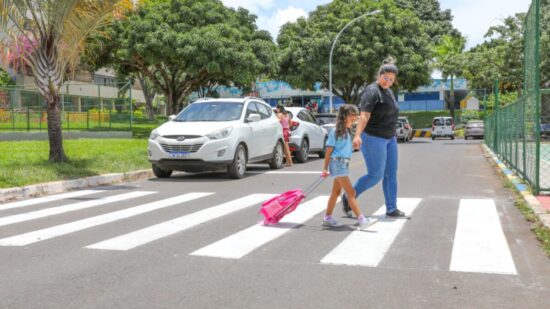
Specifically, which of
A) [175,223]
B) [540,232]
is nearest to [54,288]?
[175,223]

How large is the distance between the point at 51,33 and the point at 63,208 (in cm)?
519

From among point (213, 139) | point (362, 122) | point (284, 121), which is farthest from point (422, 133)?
point (362, 122)

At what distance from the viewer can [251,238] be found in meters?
6.54

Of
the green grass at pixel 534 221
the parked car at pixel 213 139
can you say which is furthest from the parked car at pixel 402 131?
the green grass at pixel 534 221

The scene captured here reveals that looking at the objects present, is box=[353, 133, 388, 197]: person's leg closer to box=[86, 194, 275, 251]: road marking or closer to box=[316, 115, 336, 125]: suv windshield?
box=[86, 194, 275, 251]: road marking

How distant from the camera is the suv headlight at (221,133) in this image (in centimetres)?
1255

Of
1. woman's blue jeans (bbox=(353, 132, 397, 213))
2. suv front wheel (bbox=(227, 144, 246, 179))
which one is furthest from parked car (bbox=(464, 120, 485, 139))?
woman's blue jeans (bbox=(353, 132, 397, 213))

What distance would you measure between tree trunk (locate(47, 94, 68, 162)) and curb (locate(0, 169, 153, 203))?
1.45m

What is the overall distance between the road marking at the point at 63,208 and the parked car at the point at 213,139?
190 cm

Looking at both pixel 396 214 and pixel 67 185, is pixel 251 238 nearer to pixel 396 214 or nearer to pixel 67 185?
pixel 396 214

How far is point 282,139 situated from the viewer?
15594 mm

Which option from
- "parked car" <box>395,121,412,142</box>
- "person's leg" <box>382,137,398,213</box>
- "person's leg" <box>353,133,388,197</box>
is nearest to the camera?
"person's leg" <box>353,133,388,197</box>

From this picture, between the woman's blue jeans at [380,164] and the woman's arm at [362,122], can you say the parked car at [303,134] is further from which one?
the woman's arm at [362,122]

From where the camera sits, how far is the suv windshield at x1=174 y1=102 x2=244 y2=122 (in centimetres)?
1360
